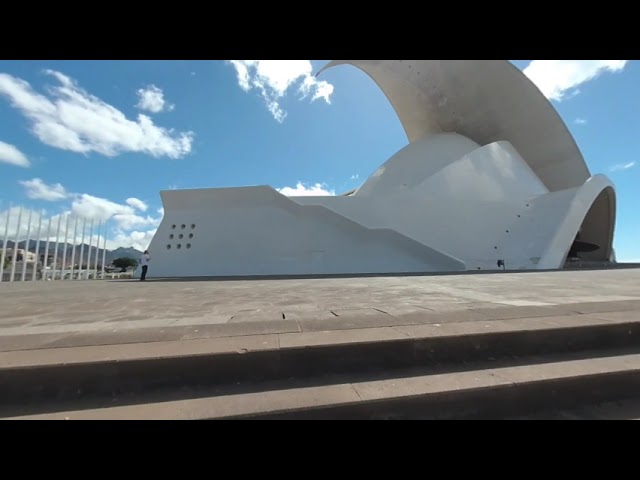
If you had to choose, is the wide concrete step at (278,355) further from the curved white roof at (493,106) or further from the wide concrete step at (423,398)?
the curved white roof at (493,106)

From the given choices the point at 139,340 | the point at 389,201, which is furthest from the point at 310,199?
the point at 139,340

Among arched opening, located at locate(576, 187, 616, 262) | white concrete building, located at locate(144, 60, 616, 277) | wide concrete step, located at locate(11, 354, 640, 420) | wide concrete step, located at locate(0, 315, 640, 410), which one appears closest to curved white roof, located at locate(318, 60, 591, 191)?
white concrete building, located at locate(144, 60, 616, 277)

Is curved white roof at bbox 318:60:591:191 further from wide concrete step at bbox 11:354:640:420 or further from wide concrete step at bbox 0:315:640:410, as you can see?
wide concrete step at bbox 11:354:640:420

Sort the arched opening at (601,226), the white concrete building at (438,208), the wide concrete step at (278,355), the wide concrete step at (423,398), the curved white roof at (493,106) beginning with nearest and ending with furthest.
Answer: the wide concrete step at (423,398), the wide concrete step at (278,355), the white concrete building at (438,208), the arched opening at (601,226), the curved white roof at (493,106)

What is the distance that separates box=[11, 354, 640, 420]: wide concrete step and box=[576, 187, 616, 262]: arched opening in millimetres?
25021

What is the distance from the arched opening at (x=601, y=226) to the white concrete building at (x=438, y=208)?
4.0 inches

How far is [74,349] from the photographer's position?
2.06 meters

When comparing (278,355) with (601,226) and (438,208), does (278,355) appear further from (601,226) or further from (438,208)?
(601,226)

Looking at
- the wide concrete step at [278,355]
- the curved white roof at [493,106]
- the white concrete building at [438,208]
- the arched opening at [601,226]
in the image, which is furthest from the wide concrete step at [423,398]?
the curved white roof at [493,106]

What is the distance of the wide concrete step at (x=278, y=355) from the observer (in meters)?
1.77

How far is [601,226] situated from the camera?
880 inches

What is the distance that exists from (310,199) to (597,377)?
15599 millimetres

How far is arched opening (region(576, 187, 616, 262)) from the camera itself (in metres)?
20.3
